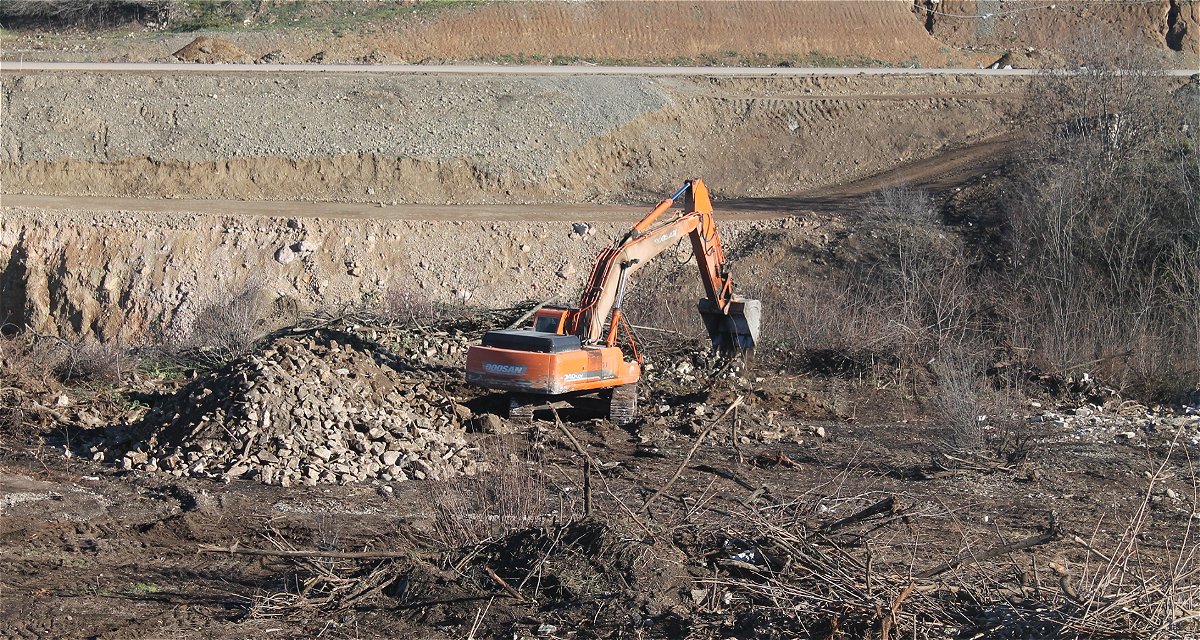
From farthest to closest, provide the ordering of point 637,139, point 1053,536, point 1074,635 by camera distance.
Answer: point 637,139
point 1053,536
point 1074,635

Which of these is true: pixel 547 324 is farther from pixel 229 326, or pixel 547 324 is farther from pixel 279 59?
pixel 279 59

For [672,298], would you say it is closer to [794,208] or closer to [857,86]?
[794,208]

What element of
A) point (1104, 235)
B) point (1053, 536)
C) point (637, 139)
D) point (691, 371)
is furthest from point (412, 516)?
point (637, 139)

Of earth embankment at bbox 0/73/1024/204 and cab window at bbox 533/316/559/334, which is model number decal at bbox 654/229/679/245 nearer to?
cab window at bbox 533/316/559/334

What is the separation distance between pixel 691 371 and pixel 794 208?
1044 cm

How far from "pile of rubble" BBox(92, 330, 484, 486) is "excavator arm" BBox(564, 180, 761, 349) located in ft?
7.47

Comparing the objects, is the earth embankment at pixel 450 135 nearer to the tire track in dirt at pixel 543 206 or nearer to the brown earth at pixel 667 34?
the tire track in dirt at pixel 543 206

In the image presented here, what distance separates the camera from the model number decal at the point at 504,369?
1150 centimetres

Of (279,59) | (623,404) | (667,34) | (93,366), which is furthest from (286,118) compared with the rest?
(667,34)

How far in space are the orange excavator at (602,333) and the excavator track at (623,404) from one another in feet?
0.04

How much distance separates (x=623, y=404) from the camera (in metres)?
12.7

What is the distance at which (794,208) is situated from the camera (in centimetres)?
2434

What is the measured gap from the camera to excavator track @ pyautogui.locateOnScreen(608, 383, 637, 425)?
12.7m

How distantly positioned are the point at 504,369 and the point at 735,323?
12.8 feet
